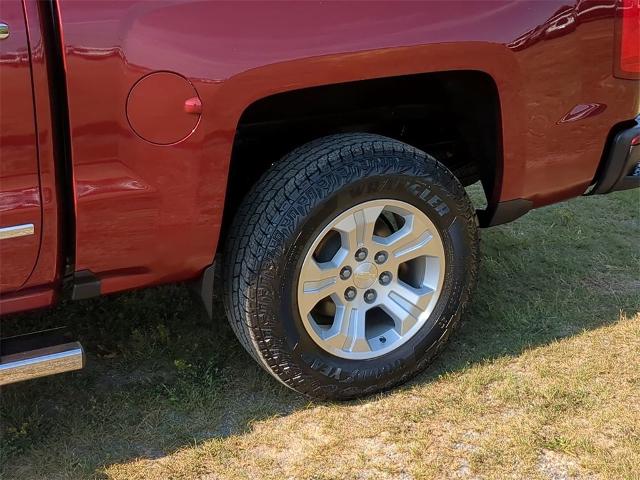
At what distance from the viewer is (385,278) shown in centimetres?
280

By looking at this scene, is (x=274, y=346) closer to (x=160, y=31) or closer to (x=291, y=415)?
(x=291, y=415)

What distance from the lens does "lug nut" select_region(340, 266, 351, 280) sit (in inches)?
106

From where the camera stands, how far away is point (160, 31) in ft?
6.82

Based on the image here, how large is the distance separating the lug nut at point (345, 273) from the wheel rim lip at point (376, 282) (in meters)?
0.01

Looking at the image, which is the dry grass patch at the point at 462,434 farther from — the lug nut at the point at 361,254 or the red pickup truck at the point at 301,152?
the lug nut at the point at 361,254

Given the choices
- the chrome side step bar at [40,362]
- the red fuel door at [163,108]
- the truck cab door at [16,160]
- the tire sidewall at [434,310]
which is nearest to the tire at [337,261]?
the tire sidewall at [434,310]

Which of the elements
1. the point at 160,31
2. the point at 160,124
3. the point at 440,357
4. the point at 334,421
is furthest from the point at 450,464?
the point at 160,31

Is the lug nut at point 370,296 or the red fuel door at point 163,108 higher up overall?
the red fuel door at point 163,108

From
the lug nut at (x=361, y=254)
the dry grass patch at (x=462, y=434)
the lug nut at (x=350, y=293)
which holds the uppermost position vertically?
the lug nut at (x=361, y=254)

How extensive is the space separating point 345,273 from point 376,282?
6.0 inches

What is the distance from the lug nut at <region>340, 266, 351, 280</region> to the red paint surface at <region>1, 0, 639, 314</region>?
498 millimetres

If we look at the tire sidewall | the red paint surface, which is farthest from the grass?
the red paint surface

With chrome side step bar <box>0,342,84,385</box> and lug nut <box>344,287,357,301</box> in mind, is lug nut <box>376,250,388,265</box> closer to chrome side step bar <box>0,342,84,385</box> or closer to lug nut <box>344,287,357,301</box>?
lug nut <box>344,287,357,301</box>

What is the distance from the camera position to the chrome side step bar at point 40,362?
2.24 m
